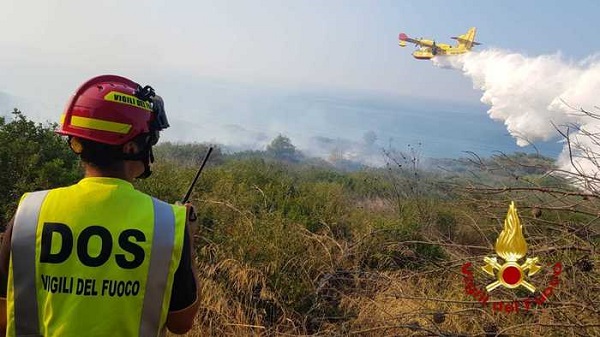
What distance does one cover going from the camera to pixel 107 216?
1.77m

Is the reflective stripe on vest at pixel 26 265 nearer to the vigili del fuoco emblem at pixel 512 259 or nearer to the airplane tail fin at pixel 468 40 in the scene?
the vigili del fuoco emblem at pixel 512 259

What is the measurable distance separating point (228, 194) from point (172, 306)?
6.02 m

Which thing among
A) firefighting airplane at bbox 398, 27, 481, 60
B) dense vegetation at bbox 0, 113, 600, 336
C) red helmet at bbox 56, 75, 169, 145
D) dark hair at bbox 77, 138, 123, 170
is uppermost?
firefighting airplane at bbox 398, 27, 481, 60

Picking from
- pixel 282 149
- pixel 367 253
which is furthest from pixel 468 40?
pixel 282 149

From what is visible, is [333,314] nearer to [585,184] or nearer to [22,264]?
[585,184]

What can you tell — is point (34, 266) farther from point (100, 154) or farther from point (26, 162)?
point (26, 162)

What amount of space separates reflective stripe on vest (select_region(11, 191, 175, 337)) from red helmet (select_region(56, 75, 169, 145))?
329mm

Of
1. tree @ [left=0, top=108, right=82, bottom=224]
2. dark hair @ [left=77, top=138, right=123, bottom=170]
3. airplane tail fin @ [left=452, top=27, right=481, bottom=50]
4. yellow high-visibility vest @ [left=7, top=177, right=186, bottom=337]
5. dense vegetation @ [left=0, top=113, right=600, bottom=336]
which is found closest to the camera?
yellow high-visibility vest @ [left=7, top=177, right=186, bottom=337]

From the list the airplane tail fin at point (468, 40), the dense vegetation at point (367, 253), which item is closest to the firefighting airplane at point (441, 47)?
the airplane tail fin at point (468, 40)

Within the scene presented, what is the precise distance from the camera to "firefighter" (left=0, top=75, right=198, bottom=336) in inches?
67.9

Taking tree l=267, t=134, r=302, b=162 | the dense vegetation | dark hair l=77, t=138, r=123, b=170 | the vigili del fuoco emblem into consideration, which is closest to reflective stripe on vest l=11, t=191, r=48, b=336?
dark hair l=77, t=138, r=123, b=170

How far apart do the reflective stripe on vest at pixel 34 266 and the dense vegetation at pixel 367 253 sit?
174cm

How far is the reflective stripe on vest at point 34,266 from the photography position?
5.70 ft

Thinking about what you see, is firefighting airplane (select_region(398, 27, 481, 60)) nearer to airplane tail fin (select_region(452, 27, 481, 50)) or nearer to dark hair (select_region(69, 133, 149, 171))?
airplane tail fin (select_region(452, 27, 481, 50))
